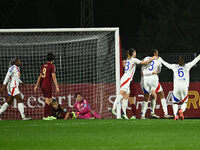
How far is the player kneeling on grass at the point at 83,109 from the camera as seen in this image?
14.7 metres

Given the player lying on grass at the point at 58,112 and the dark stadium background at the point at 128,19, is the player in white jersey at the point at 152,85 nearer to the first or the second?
the player lying on grass at the point at 58,112

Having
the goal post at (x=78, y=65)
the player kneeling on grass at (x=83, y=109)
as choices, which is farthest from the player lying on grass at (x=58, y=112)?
the goal post at (x=78, y=65)

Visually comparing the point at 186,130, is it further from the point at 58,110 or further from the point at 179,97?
the point at 58,110

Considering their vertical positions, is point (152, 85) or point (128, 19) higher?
point (128, 19)

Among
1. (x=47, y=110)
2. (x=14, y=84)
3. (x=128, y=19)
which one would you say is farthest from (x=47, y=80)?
(x=128, y=19)

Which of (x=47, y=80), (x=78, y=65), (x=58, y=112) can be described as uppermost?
(x=78, y=65)

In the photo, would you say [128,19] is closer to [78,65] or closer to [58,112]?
[78,65]

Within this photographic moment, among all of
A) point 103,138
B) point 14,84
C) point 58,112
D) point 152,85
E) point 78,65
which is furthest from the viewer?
point 78,65

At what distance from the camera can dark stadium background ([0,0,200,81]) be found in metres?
33.7

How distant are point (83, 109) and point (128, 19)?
2304 cm

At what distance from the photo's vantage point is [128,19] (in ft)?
122

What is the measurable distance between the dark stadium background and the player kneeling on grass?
16.9 m

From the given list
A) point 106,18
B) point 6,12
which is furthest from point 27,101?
point 106,18

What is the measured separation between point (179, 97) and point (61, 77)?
4667mm
